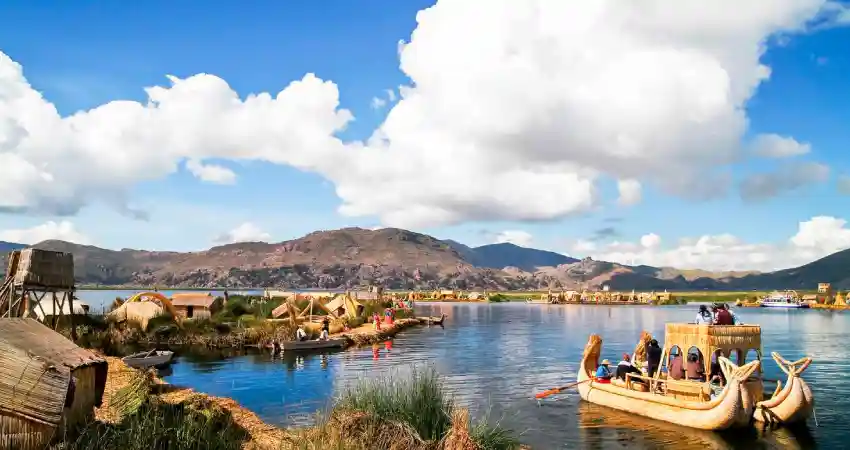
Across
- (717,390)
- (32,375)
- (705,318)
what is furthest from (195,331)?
(32,375)

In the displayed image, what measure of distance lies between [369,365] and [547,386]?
1162 centimetres

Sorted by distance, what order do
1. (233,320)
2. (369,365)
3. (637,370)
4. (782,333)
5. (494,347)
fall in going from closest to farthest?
1. (637,370)
2. (369,365)
3. (494,347)
4. (233,320)
5. (782,333)

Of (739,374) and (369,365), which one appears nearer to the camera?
(739,374)

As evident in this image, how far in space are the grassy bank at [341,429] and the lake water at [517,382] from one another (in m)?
2.52

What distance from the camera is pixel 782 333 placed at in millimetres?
68438

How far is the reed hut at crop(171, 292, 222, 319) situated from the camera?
57.1 metres

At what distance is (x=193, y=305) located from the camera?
190 feet

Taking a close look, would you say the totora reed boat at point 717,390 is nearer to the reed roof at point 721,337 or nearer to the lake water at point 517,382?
the reed roof at point 721,337

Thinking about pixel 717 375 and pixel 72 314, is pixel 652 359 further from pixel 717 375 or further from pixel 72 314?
pixel 72 314

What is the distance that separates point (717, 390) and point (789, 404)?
2.31m

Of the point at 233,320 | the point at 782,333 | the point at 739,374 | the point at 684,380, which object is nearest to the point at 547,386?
the point at 684,380

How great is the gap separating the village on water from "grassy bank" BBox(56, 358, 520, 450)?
6 centimetres

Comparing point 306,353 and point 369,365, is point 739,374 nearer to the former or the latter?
point 369,365

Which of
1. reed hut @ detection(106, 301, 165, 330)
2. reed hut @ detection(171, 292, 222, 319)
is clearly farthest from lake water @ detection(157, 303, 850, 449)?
reed hut @ detection(171, 292, 222, 319)
